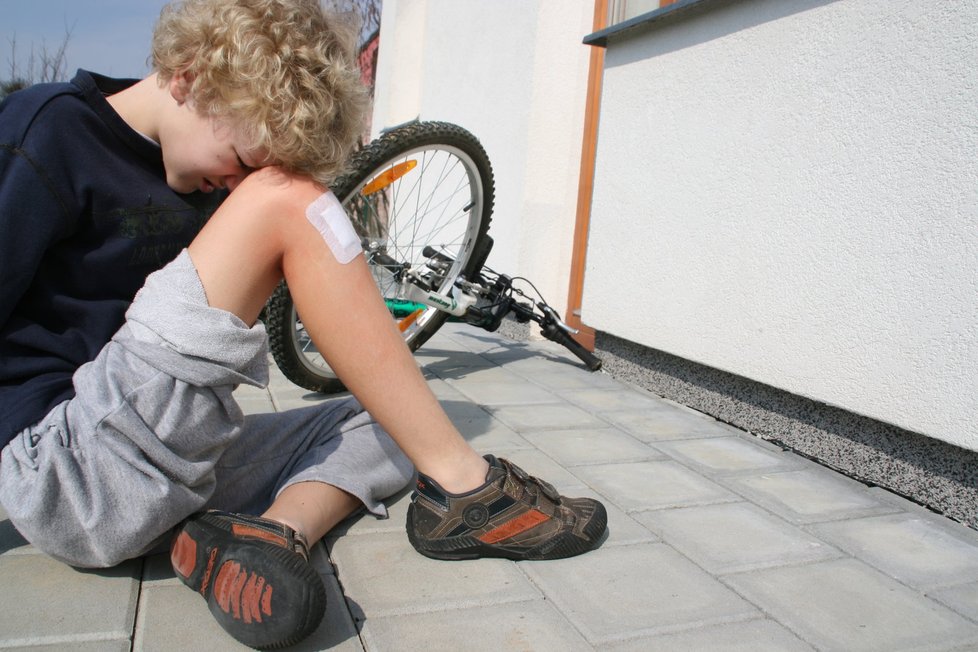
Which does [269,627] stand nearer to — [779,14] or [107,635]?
[107,635]

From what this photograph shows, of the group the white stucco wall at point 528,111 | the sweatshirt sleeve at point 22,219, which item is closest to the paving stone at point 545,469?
the sweatshirt sleeve at point 22,219

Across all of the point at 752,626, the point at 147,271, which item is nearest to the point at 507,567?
the point at 752,626

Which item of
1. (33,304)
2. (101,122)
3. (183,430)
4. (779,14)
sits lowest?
(183,430)

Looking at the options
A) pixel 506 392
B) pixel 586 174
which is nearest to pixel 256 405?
pixel 506 392

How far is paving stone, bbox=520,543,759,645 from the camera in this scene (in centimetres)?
125

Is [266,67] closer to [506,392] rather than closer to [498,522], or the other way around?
[498,522]

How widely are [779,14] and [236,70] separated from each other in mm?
1729

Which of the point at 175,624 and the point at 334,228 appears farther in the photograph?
the point at 334,228

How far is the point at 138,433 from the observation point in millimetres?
1146

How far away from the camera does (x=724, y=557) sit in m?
1.51

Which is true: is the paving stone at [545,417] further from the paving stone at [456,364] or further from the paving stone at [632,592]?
the paving stone at [632,592]

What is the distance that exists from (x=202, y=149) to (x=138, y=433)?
0.48 m

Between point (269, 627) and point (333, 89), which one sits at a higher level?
point (333, 89)

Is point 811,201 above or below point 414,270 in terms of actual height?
above
